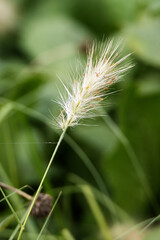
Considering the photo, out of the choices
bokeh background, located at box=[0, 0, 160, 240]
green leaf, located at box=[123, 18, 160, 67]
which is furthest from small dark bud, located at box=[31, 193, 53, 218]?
green leaf, located at box=[123, 18, 160, 67]

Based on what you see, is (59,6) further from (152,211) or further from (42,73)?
(152,211)

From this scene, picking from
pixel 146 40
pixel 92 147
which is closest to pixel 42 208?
pixel 92 147

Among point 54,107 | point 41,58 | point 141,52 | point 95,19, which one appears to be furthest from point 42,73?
point 95,19

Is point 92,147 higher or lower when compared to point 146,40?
lower

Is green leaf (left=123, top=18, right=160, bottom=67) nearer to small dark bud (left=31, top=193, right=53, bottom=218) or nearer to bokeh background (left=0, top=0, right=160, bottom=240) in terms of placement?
bokeh background (left=0, top=0, right=160, bottom=240)

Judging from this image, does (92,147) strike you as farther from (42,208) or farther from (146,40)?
(42,208)

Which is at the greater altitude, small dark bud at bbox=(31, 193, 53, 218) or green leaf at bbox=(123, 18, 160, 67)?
green leaf at bbox=(123, 18, 160, 67)

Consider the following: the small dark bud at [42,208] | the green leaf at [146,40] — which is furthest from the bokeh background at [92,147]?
the small dark bud at [42,208]

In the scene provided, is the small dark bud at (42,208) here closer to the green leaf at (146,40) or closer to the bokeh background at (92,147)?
the bokeh background at (92,147)
